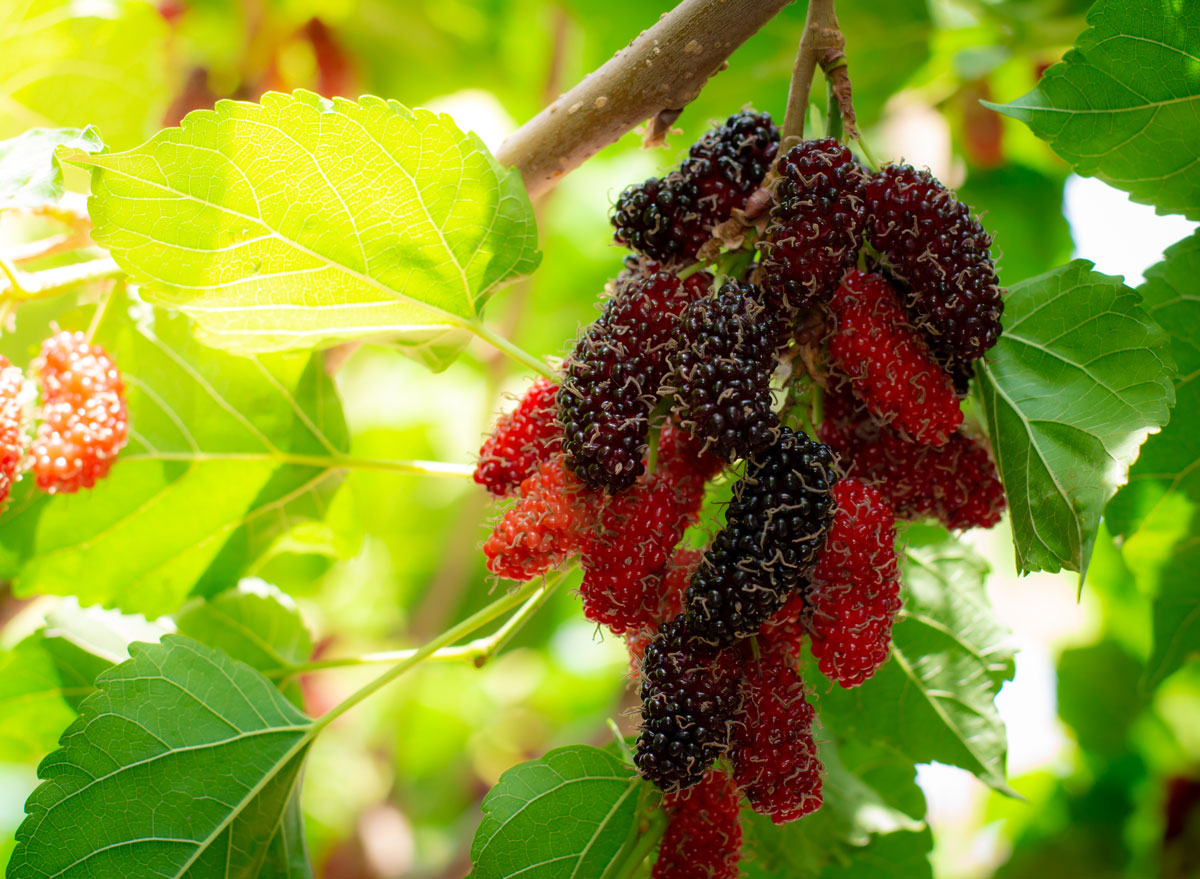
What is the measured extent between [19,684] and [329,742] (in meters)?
1.82

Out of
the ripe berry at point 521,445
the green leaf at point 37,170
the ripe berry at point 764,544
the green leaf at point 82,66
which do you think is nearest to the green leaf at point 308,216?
the green leaf at point 37,170

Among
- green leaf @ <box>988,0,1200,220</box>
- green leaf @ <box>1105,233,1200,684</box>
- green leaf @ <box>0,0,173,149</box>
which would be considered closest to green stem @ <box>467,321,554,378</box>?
green leaf @ <box>988,0,1200,220</box>

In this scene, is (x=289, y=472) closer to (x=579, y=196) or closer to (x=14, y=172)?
(x=14, y=172)

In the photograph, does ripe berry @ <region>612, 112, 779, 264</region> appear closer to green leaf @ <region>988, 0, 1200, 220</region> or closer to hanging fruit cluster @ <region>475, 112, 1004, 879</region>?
hanging fruit cluster @ <region>475, 112, 1004, 879</region>

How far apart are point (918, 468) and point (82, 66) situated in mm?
1497

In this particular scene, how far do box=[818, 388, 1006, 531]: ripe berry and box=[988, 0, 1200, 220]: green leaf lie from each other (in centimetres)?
30

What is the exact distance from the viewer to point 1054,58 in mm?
1848

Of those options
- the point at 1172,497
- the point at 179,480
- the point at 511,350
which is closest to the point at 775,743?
the point at 511,350

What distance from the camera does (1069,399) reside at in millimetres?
791

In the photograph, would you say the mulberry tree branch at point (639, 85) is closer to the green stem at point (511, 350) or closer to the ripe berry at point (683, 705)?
the green stem at point (511, 350)

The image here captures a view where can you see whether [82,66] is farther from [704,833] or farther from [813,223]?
[704,833]

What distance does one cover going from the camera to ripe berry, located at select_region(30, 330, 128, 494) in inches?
36.1

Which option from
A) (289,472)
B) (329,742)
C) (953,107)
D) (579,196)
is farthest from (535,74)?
(329,742)

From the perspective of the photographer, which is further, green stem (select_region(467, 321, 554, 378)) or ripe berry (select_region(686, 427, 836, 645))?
green stem (select_region(467, 321, 554, 378))
